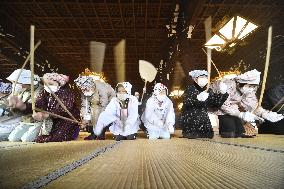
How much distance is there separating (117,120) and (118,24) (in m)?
4.82

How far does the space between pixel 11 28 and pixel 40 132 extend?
16.4 feet

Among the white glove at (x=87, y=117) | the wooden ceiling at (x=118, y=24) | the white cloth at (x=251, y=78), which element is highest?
the wooden ceiling at (x=118, y=24)

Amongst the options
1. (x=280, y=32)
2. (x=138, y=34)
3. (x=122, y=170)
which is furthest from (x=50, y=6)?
(x=122, y=170)

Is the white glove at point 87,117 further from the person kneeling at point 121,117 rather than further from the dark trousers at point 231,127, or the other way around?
the dark trousers at point 231,127

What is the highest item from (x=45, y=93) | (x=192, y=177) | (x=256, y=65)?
(x=256, y=65)

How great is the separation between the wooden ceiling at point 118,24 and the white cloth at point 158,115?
2652 mm

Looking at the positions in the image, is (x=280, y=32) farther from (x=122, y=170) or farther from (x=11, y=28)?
(x=122, y=170)

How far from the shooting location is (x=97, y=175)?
5.08 ft

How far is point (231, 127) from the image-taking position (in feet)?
18.5

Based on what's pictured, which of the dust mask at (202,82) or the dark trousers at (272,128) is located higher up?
the dust mask at (202,82)

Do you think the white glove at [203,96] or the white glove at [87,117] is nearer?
the white glove at [203,96]

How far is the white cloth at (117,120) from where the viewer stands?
5858 millimetres

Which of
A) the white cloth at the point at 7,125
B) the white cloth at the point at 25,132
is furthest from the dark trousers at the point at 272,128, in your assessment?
the white cloth at the point at 7,125

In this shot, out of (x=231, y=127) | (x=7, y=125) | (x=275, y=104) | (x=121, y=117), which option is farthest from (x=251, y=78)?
(x=7, y=125)
